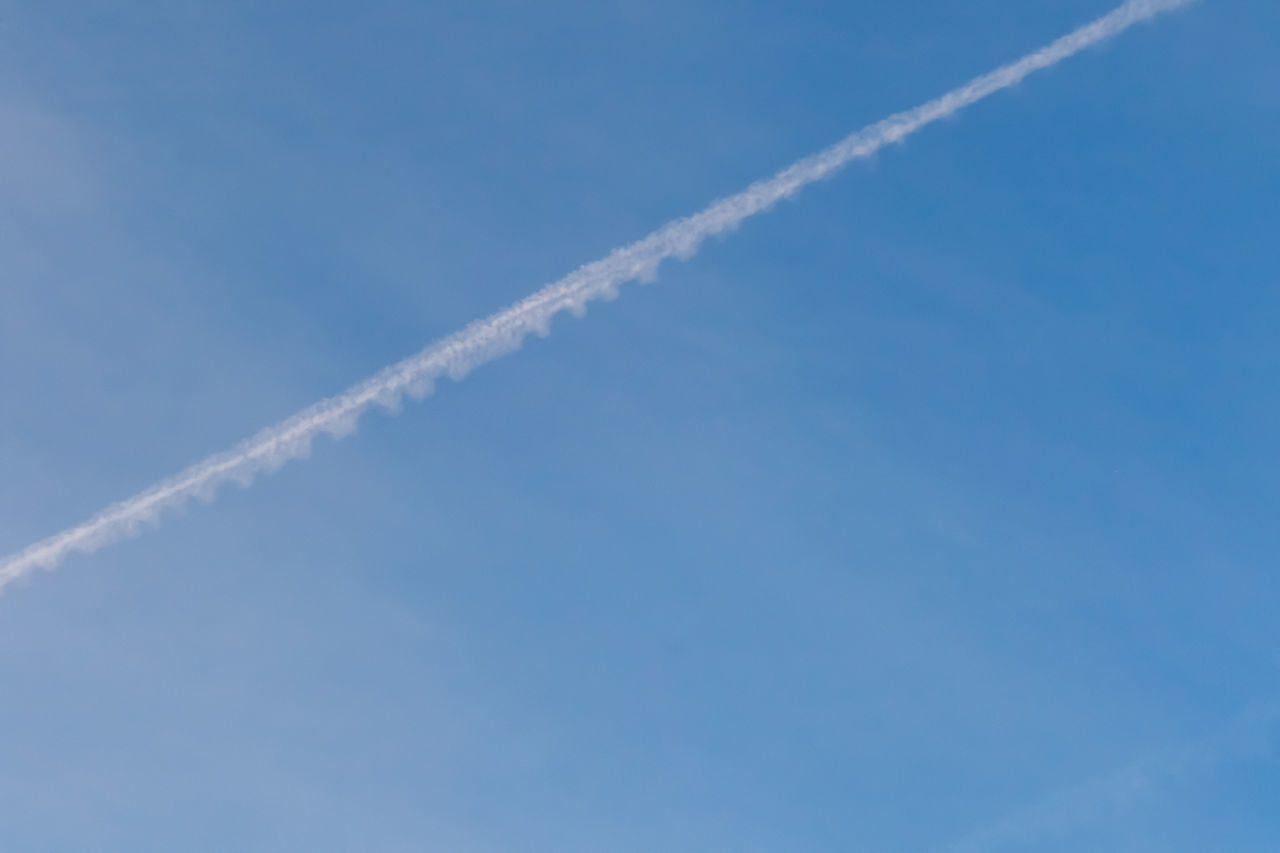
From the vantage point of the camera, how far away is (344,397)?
1411 inches

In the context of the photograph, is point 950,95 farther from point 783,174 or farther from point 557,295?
point 557,295

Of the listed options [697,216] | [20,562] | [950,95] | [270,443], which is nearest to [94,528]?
[20,562]

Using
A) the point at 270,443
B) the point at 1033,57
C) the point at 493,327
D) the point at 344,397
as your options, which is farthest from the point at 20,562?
the point at 1033,57

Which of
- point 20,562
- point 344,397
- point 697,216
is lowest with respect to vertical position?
point 20,562

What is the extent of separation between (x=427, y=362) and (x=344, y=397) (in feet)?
8.73

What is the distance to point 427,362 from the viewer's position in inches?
1407

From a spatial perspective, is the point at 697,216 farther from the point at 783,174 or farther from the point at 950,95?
the point at 950,95

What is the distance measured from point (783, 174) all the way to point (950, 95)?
5.50 m

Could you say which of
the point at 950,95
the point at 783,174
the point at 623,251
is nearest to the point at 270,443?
the point at 623,251

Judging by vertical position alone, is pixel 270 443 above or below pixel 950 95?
below

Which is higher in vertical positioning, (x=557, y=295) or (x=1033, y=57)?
(x=1033, y=57)

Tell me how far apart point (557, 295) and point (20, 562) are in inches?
673

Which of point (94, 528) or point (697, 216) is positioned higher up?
point (697, 216)

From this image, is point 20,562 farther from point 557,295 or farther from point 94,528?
point 557,295
